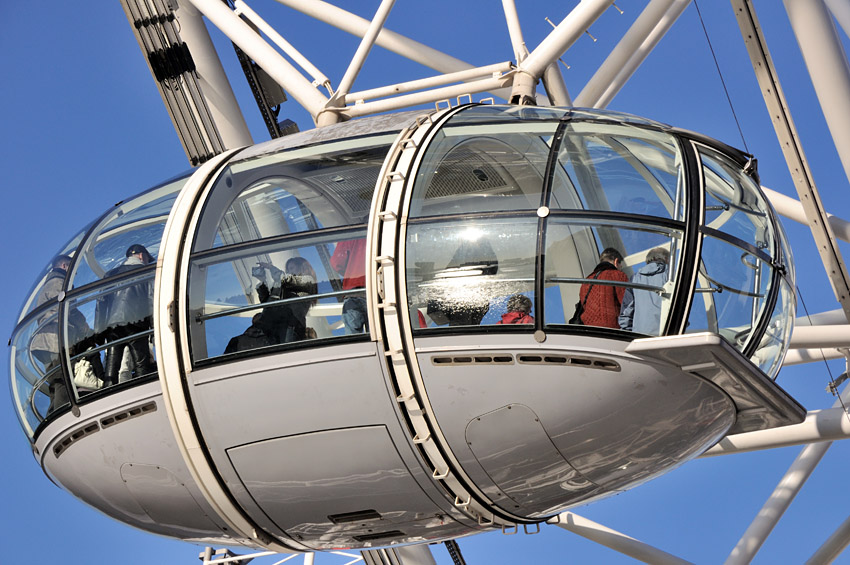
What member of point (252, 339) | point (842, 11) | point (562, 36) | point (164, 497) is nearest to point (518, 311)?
point (252, 339)

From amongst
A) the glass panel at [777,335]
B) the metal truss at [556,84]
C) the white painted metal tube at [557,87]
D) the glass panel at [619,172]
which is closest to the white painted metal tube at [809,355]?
the metal truss at [556,84]

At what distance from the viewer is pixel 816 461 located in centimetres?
1959

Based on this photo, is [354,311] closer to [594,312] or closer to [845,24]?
[594,312]

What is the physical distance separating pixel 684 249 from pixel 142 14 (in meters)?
11.3

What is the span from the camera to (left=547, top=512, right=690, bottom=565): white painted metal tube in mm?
19938

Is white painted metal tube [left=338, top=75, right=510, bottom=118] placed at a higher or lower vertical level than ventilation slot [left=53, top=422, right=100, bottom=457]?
higher

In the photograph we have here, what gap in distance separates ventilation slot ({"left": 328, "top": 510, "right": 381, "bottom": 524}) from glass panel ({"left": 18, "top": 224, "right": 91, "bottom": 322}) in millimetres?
3208

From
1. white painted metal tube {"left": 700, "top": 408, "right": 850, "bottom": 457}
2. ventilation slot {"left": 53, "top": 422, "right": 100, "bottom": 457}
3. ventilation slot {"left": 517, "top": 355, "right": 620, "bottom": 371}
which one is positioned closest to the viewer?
ventilation slot {"left": 517, "top": 355, "right": 620, "bottom": 371}

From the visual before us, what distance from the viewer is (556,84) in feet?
50.8

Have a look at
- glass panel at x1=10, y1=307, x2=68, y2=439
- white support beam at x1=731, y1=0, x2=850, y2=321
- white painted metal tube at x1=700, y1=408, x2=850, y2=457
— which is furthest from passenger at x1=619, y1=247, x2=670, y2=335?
white painted metal tube at x1=700, y1=408, x2=850, y2=457

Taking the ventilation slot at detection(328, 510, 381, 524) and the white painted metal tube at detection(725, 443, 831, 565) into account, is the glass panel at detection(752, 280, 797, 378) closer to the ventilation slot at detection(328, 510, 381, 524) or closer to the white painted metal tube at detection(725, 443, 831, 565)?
the ventilation slot at detection(328, 510, 381, 524)

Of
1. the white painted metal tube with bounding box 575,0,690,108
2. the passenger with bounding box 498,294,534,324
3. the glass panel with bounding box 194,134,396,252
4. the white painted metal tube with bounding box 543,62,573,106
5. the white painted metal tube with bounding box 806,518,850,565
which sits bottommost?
the white painted metal tube with bounding box 806,518,850,565

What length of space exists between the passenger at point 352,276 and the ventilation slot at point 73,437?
2.56 meters

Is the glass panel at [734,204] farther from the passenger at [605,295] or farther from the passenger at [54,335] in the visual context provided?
the passenger at [54,335]
